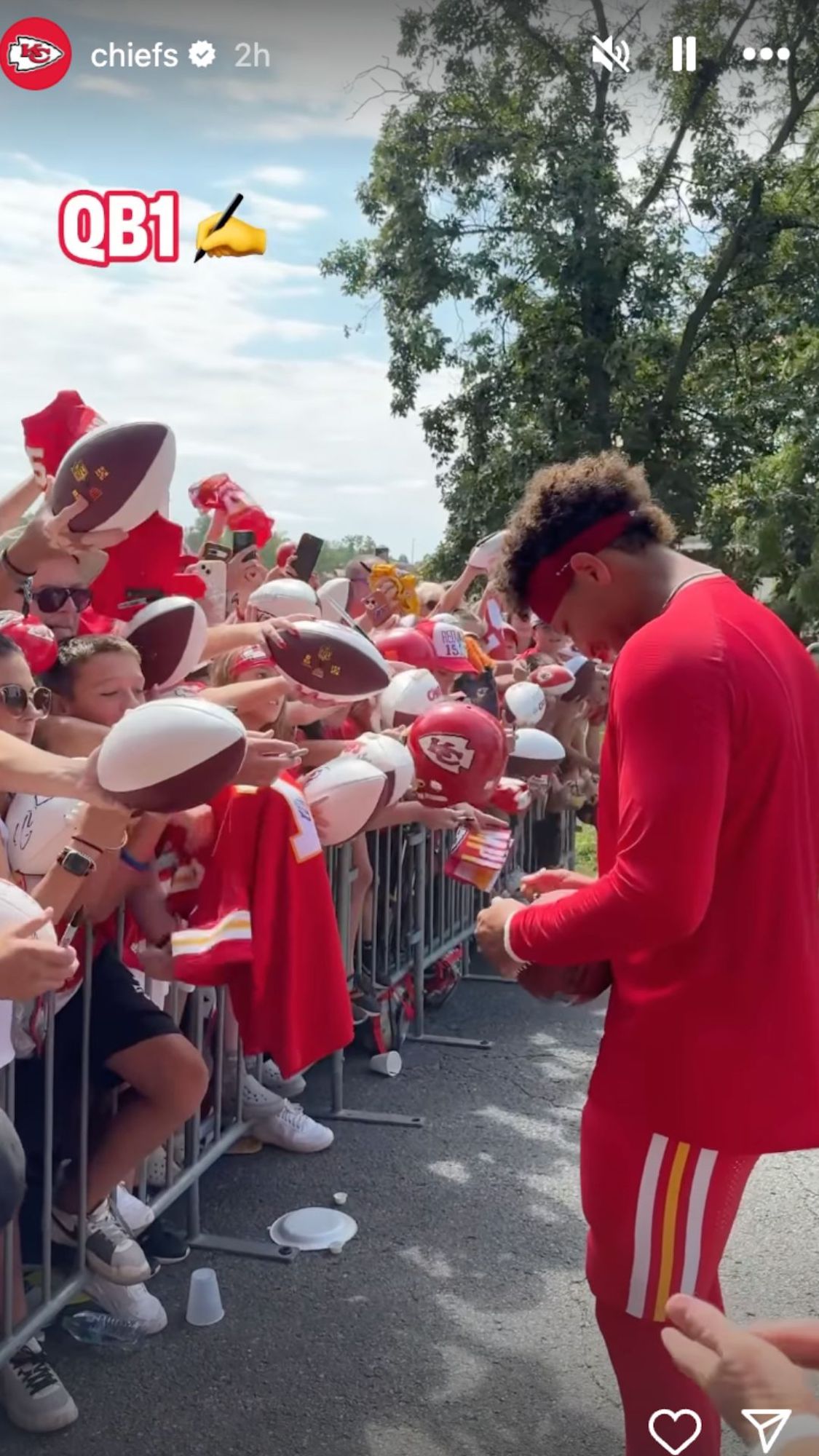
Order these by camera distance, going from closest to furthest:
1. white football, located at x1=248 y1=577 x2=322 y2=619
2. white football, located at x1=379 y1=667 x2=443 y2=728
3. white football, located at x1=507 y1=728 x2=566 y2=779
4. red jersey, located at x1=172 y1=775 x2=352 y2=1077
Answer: red jersey, located at x1=172 y1=775 x2=352 y2=1077
white football, located at x1=248 y1=577 x2=322 y2=619
white football, located at x1=379 y1=667 x2=443 y2=728
white football, located at x1=507 y1=728 x2=566 y2=779

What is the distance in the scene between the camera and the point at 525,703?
6438 millimetres

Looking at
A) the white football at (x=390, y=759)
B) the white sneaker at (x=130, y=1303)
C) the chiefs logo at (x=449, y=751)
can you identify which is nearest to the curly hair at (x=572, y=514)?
the white football at (x=390, y=759)

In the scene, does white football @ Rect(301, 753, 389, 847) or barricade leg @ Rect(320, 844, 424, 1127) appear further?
barricade leg @ Rect(320, 844, 424, 1127)

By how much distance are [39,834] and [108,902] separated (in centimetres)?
42

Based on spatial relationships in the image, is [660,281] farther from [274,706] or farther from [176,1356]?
[176,1356]

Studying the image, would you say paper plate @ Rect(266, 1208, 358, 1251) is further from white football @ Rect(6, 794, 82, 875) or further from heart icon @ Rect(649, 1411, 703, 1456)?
heart icon @ Rect(649, 1411, 703, 1456)

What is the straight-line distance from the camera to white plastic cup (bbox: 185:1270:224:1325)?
10.9ft

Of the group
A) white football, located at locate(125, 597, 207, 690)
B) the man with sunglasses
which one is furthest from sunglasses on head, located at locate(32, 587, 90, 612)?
white football, located at locate(125, 597, 207, 690)

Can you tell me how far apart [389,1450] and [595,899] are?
1.53 meters

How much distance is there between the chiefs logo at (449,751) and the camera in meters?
4.41

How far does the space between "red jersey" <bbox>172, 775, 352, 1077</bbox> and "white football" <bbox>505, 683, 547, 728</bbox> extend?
2811 mm

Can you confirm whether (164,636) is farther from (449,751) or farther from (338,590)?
(338,590)

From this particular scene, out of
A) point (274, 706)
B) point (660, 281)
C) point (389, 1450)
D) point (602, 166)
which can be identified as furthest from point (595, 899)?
point (660, 281)

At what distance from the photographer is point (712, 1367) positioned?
39.3 inches
